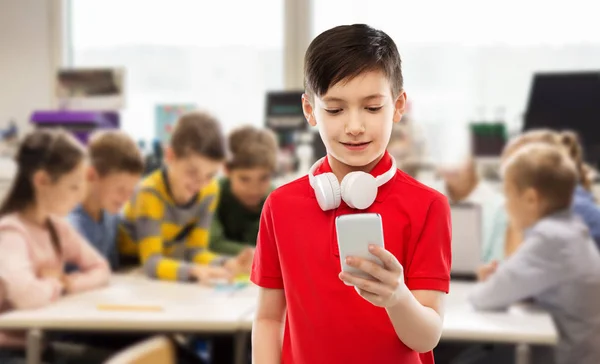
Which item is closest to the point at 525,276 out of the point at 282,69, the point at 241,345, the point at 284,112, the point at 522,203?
the point at 522,203

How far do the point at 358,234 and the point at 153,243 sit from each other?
2.23 metres

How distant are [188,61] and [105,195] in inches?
90.5

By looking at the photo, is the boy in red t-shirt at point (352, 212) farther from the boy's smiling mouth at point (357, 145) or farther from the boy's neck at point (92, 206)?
the boy's neck at point (92, 206)

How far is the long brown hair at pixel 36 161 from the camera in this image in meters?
2.28

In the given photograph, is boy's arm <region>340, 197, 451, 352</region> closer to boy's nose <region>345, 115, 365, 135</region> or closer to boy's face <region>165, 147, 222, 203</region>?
boy's nose <region>345, 115, 365, 135</region>

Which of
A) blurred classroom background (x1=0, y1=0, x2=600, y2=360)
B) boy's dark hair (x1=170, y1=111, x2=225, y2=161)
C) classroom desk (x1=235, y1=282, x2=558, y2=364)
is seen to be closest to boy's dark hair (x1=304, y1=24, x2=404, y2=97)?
classroom desk (x1=235, y1=282, x2=558, y2=364)

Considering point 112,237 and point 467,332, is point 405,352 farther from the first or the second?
point 112,237

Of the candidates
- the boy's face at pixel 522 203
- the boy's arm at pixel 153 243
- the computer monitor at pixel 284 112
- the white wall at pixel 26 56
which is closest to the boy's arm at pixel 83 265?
the boy's arm at pixel 153 243

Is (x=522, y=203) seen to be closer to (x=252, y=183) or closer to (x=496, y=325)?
(x=496, y=325)

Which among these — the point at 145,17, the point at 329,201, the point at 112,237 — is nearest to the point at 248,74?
the point at 145,17

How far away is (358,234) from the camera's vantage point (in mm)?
479

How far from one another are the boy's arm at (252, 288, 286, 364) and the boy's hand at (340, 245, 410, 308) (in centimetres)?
13

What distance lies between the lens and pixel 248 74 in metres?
4.63

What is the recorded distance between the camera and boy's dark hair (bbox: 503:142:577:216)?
221 cm
